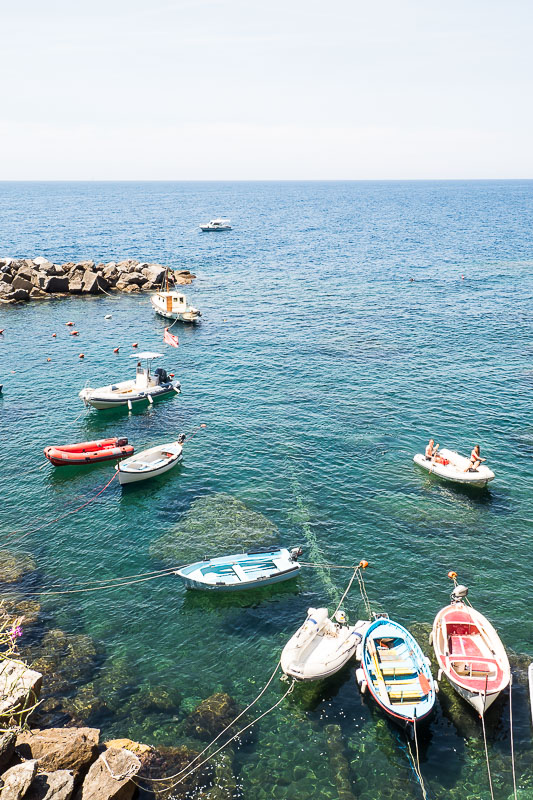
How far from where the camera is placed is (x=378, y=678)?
24625 millimetres

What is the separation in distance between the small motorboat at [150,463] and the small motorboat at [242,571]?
1081 cm

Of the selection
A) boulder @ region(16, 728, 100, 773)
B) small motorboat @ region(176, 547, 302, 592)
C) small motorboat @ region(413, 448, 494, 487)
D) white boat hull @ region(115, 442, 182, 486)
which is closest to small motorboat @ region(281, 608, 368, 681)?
small motorboat @ region(176, 547, 302, 592)

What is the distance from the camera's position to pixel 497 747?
75.5 feet

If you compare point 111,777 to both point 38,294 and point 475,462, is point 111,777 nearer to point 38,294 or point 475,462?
point 475,462

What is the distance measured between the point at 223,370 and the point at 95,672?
4017cm

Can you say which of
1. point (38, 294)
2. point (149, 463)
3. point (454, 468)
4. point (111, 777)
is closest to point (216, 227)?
point (38, 294)

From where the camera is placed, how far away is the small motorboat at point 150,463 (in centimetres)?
4103

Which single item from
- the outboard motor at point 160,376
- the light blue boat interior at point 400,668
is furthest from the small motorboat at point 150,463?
the light blue boat interior at point 400,668

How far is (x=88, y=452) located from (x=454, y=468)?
2838 centimetres

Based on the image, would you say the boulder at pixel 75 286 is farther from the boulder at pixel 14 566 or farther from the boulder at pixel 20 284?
the boulder at pixel 14 566

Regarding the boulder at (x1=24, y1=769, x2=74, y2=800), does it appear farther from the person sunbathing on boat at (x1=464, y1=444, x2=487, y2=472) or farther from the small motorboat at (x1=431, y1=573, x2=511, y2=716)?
the person sunbathing on boat at (x1=464, y1=444, x2=487, y2=472)

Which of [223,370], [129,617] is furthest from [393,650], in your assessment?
[223,370]

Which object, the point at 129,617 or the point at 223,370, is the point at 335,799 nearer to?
the point at 129,617

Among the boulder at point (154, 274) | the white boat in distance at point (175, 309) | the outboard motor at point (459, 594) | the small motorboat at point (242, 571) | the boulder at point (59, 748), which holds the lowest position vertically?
the small motorboat at point (242, 571)
